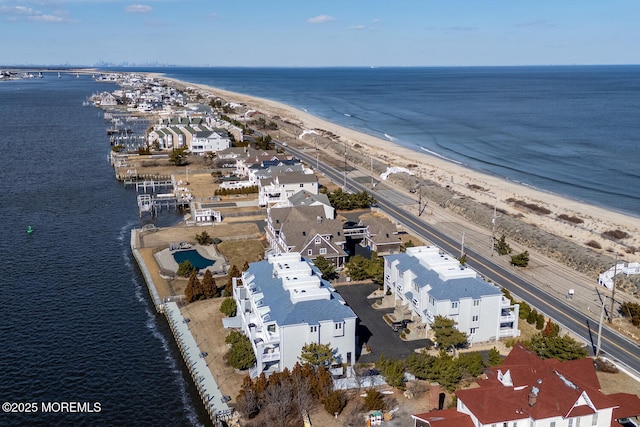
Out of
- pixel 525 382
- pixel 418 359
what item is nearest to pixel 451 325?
pixel 418 359

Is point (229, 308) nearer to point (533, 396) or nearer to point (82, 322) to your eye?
point (82, 322)

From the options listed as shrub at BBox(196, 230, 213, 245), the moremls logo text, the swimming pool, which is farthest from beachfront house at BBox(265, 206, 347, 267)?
the moremls logo text

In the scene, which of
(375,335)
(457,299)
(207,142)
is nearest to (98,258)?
(375,335)

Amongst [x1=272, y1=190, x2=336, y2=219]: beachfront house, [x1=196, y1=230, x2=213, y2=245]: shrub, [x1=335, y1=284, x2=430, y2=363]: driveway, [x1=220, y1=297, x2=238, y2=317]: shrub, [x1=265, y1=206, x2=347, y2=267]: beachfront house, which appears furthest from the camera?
[x1=272, y1=190, x2=336, y2=219]: beachfront house

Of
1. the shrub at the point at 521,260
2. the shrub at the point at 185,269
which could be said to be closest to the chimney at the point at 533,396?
the shrub at the point at 521,260

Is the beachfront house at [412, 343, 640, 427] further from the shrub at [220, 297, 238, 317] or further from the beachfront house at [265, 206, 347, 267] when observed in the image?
the beachfront house at [265, 206, 347, 267]

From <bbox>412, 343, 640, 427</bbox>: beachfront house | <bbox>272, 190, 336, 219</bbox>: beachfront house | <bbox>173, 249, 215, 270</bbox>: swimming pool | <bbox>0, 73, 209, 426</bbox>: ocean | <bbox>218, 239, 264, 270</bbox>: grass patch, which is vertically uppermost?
<bbox>272, 190, 336, 219</bbox>: beachfront house
